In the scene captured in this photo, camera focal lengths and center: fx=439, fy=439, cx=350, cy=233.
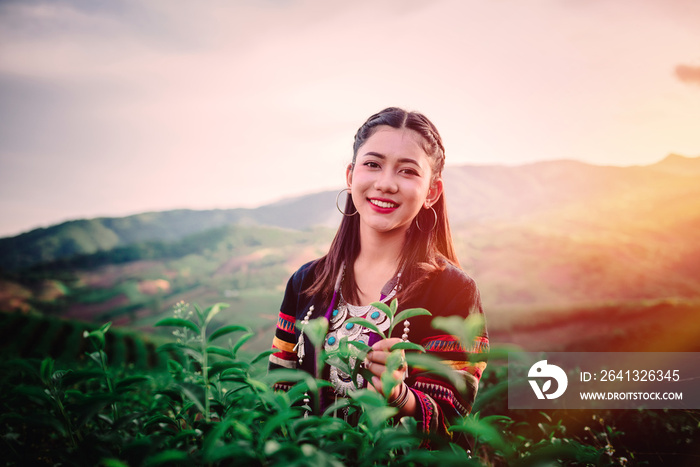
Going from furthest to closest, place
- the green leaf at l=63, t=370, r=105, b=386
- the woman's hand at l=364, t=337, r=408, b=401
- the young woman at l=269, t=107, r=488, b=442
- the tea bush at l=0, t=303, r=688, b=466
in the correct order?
the young woman at l=269, t=107, r=488, b=442 → the woman's hand at l=364, t=337, r=408, b=401 → the green leaf at l=63, t=370, r=105, b=386 → the tea bush at l=0, t=303, r=688, b=466

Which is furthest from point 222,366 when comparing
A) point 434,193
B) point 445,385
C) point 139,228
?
point 139,228

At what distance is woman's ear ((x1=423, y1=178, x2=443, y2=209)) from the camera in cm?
142

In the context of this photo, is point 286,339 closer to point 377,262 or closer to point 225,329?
point 377,262

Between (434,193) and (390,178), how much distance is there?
0.80ft

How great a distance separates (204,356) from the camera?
578 mm

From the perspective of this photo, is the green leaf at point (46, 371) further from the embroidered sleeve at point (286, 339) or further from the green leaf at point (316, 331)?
the embroidered sleeve at point (286, 339)

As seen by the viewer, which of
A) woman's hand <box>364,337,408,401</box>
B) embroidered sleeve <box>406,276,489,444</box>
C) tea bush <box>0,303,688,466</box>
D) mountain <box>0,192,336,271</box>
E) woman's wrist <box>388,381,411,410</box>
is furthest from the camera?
mountain <box>0,192,336,271</box>

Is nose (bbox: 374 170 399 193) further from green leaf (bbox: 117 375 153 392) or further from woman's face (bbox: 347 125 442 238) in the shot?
green leaf (bbox: 117 375 153 392)

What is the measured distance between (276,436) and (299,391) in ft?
0.23

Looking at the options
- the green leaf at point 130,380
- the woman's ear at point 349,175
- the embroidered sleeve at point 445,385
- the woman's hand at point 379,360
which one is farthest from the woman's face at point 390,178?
the green leaf at point 130,380

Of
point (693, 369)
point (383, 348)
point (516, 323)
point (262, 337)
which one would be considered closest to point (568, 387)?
point (693, 369)

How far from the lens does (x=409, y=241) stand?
55.2 inches

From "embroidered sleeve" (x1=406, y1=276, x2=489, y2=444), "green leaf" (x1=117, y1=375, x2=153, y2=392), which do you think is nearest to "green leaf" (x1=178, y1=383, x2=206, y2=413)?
"green leaf" (x1=117, y1=375, x2=153, y2=392)

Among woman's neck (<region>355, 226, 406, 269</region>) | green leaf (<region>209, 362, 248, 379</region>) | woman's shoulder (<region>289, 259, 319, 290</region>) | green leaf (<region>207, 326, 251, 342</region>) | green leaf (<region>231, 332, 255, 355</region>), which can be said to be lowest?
green leaf (<region>209, 362, 248, 379</region>)
